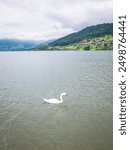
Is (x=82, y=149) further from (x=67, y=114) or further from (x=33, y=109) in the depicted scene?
(x=33, y=109)

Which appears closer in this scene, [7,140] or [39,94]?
[7,140]

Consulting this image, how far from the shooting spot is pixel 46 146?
1364 cm

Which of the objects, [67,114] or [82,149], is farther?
[67,114]

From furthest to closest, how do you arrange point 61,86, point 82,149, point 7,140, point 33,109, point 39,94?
point 61,86 → point 39,94 → point 33,109 → point 7,140 → point 82,149

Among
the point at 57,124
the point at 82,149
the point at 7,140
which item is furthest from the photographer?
the point at 57,124

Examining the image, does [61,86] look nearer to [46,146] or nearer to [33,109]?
[33,109]

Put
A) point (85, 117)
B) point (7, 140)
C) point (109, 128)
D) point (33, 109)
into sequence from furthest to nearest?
point (33, 109) → point (85, 117) → point (109, 128) → point (7, 140)

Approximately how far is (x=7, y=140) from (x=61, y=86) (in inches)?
630

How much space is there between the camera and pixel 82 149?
43.2 feet

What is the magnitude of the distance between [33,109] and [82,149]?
301 inches

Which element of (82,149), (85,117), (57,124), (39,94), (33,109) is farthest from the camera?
(39,94)

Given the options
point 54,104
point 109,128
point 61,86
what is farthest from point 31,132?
point 61,86

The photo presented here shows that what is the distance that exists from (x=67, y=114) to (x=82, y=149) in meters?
5.53

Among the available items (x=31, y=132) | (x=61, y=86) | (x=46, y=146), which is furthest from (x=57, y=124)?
(x=61, y=86)
